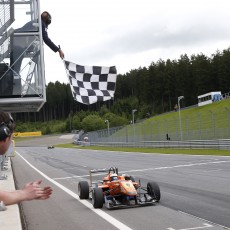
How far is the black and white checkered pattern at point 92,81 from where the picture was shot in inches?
→ 292

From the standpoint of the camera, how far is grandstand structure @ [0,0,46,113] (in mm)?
10828

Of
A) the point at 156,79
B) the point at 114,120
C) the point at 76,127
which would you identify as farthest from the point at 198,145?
the point at 76,127

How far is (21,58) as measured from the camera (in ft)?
36.1

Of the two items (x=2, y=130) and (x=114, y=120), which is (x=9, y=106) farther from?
(x=114, y=120)

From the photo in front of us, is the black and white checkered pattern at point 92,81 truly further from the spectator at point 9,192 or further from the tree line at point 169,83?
the tree line at point 169,83

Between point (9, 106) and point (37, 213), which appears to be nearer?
point (37, 213)

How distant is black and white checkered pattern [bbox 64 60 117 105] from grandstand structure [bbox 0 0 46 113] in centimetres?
320

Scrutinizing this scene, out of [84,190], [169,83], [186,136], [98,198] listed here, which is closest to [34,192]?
[98,198]

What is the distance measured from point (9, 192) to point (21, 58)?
26.7 ft

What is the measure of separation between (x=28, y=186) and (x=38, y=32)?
8212mm

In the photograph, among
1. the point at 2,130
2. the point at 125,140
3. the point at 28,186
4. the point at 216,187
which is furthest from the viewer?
the point at 125,140

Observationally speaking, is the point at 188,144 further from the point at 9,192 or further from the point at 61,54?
the point at 9,192

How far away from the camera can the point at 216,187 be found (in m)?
11.8

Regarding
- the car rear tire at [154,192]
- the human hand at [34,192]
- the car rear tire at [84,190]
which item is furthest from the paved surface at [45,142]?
the human hand at [34,192]
